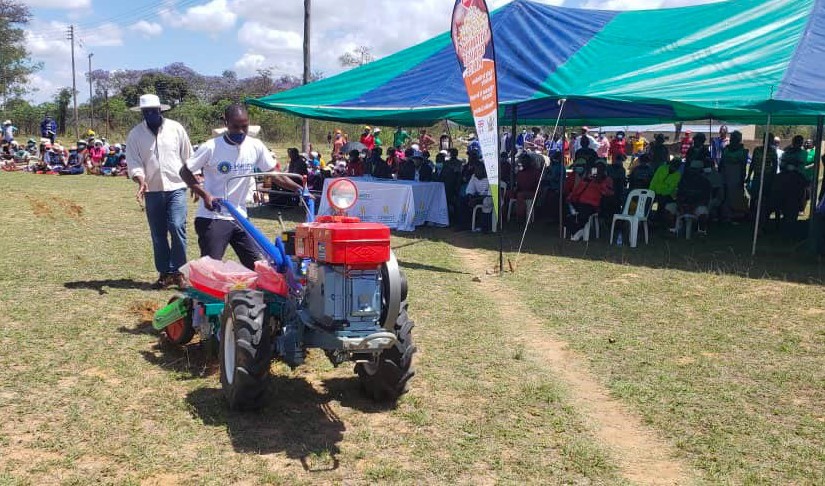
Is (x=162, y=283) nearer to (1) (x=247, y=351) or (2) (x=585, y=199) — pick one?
(1) (x=247, y=351)

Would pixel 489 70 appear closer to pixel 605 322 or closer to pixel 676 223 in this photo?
pixel 605 322

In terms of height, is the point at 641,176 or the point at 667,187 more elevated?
the point at 641,176

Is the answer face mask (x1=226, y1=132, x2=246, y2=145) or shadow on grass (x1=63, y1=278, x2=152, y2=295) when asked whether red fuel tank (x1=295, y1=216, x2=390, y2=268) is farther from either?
shadow on grass (x1=63, y1=278, x2=152, y2=295)

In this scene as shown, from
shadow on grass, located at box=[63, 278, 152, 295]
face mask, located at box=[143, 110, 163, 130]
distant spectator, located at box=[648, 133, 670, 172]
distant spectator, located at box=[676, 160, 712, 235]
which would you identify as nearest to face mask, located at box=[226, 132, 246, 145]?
face mask, located at box=[143, 110, 163, 130]

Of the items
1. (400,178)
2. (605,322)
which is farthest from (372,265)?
(400,178)

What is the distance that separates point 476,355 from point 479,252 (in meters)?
5.07

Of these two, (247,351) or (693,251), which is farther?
(693,251)

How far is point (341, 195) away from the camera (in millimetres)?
4094

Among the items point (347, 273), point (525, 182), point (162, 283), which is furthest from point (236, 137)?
point (525, 182)

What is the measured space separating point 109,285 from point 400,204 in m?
5.90

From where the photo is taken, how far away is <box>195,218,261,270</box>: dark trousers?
5555 mm

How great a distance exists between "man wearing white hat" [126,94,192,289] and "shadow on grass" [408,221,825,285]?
4.13 meters

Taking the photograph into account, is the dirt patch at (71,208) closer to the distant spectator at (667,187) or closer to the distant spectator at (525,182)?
the distant spectator at (525,182)

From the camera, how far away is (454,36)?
9227mm
